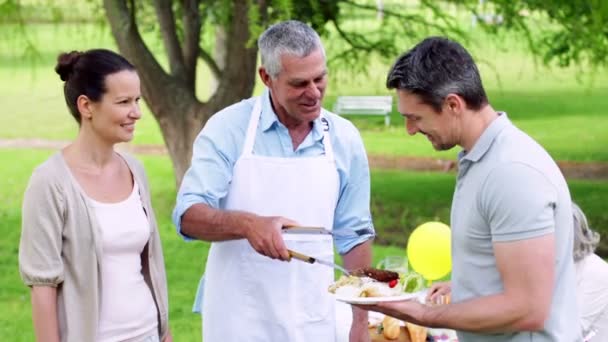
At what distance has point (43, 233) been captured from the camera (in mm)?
3559

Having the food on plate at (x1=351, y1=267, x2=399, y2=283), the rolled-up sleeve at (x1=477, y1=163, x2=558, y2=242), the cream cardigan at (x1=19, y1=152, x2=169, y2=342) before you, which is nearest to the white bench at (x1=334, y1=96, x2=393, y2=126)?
the cream cardigan at (x1=19, y1=152, x2=169, y2=342)

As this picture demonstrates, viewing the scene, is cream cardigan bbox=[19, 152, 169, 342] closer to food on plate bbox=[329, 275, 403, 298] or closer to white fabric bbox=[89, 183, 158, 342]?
white fabric bbox=[89, 183, 158, 342]

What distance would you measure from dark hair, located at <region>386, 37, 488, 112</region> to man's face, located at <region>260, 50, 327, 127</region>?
89 centimetres

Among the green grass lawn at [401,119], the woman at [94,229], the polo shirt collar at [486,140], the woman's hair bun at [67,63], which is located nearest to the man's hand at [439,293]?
the polo shirt collar at [486,140]

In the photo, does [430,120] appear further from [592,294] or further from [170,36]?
[170,36]

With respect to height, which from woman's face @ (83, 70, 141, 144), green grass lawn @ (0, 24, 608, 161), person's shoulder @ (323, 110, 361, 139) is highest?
woman's face @ (83, 70, 141, 144)

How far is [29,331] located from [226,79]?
397 centimetres

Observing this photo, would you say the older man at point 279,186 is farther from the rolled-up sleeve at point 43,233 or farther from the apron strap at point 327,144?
the rolled-up sleeve at point 43,233

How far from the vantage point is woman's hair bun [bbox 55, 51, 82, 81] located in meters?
3.79

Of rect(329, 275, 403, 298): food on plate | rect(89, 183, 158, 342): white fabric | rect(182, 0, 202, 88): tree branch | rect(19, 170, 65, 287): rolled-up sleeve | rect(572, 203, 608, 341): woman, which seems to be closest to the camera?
rect(329, 275, 403, 298): food on plate

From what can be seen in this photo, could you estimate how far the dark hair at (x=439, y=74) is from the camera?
280 cm

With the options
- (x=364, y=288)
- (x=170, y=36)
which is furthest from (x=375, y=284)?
(x=170, y=36)

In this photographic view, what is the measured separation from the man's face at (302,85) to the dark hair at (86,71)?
1.69 feet

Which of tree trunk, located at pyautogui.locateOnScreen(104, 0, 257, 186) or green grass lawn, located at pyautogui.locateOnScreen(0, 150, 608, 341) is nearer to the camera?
green grass lawn, located at pyautogui.locateOnScreen(0, 150, 608, 341)
